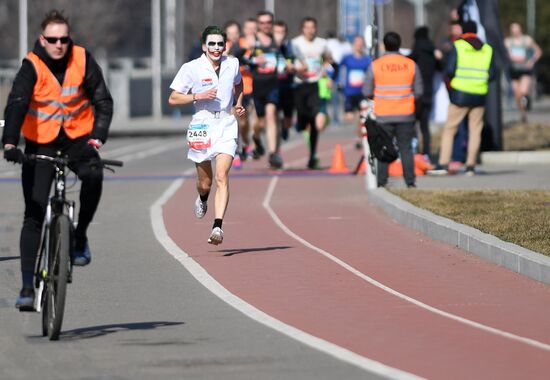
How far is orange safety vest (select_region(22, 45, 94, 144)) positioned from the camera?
9.98 m

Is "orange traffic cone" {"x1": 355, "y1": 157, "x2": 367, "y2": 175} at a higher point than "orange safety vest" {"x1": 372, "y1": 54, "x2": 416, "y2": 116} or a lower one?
lower

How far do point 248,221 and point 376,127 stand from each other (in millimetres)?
2945

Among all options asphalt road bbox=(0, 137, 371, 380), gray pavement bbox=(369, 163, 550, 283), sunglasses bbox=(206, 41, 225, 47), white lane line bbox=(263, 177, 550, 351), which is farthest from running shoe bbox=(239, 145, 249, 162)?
sunglasses bbox=(206, 41, 225, 47)

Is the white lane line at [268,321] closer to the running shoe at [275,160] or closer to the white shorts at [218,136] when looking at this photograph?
the white shorts at [218,136]

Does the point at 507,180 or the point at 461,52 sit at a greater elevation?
the point at 461,52

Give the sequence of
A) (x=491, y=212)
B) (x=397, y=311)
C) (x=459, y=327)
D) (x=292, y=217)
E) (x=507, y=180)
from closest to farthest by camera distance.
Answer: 1. (x=459, y=327)
2. (x=397, y=311)
3. (x=491, y=212)
4. (x=292, y=217)
5. (x=507, y=180)

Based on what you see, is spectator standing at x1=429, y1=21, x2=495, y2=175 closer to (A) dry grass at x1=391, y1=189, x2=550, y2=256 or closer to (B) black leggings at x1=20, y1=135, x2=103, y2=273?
(A) dry grass at x1=391, y1=189, x2=550, y2=256

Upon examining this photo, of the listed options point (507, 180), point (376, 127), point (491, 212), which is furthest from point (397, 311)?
point (507, 180)

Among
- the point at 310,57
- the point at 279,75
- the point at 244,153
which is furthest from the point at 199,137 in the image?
the point at 244,153

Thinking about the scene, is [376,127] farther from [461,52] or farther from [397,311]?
[397,311]

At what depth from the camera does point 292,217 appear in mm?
17828

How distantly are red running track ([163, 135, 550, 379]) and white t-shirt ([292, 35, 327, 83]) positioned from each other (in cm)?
569

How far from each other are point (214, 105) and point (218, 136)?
0.87 feet

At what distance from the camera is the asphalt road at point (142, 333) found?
28.3 feet
